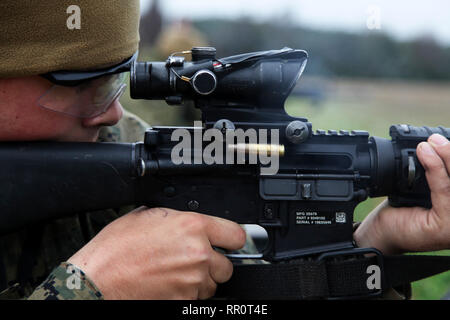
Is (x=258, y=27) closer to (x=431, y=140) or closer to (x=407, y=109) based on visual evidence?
(x=407, y=109)

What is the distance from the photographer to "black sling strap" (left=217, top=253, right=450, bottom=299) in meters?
1.83

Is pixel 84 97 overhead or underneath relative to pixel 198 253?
overhead

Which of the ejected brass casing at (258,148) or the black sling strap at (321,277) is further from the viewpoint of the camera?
the black sling strap at (321,277)

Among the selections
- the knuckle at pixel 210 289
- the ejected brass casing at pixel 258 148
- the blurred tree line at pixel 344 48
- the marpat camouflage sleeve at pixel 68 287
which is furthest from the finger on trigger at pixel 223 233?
the blurred tree line at pixel 344 48

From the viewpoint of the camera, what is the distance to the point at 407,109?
14758 mm

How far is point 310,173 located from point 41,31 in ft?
3.59

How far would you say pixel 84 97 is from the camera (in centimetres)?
180

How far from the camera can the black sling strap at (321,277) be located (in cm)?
183

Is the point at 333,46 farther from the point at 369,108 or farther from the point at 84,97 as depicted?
the point at 84,97

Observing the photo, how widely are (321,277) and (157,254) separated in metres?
0.67

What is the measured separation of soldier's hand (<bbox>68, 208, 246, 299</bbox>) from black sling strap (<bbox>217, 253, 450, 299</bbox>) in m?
0.22

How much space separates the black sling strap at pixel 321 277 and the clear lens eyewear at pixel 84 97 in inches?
34.6

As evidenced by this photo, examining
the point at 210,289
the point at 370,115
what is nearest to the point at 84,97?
the point at 210,289

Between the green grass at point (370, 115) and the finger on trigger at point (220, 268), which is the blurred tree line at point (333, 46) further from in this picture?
the finger on trigger at point (220, 268)
